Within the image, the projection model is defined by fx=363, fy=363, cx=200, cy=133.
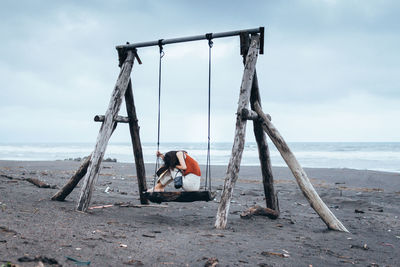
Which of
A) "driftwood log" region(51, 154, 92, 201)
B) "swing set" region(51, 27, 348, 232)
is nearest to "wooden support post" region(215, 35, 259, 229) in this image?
"swing set" region(51, 27, 348, 232)

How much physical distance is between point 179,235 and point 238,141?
1769 millimetres

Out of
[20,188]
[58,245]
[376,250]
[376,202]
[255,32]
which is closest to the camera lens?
[58,245]

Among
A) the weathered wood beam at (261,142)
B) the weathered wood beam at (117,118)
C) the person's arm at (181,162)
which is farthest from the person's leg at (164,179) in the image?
the weathered wood beam at (261,142)

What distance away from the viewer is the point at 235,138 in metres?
5.68

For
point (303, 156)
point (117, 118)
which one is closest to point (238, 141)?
point (117, 118)

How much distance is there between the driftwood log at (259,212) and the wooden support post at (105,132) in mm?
2672

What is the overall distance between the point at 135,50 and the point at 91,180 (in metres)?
2.57

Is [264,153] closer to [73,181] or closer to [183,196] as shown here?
[183,196]

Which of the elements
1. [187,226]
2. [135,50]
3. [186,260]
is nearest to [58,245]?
[186,260]

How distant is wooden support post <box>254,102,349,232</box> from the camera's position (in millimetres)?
5703

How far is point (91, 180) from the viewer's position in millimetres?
6160

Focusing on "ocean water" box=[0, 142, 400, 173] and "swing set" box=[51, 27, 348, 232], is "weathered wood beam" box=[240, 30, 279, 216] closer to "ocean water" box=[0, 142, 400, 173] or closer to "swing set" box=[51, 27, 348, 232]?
"swing set" box=[51, 27, 348, 232]

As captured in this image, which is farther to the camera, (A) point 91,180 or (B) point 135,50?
(B) point 135,50

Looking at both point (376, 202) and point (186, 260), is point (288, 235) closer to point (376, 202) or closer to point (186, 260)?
point (186, 260)
